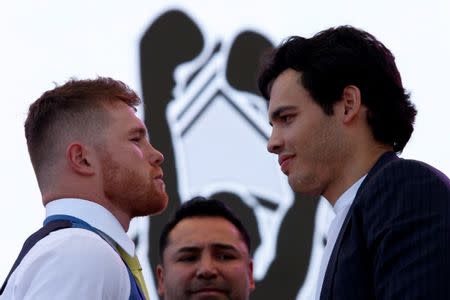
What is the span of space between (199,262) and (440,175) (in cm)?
169

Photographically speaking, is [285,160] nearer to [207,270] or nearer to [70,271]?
[70,271]

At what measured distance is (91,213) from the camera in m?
2.43

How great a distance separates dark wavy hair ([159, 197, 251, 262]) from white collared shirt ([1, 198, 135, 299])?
156 centimetres

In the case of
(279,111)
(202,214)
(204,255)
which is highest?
(279,111)

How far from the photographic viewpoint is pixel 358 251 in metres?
2.07

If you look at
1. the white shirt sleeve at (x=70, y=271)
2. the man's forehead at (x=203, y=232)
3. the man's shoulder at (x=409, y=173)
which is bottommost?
the man's forehead at (x=203, y=232)

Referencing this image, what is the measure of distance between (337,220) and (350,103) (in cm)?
30

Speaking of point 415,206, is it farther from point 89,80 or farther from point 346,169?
point 89,80

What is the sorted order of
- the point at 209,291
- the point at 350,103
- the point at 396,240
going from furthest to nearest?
the point at 209,291 < the point at 350,103 < the point at 396,240

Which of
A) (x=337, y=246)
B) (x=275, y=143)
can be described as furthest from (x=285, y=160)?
(x=337, y=246)

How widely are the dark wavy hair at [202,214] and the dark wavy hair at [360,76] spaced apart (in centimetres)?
137

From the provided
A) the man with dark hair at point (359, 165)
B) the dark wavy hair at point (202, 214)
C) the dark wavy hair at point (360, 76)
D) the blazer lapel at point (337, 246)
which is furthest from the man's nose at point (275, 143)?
the dark wavy hair at point (202, 214)

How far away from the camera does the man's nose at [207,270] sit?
3.54m

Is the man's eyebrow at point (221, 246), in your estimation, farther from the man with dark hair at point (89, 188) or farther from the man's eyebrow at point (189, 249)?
the man with dark hair at point (89, 188)
